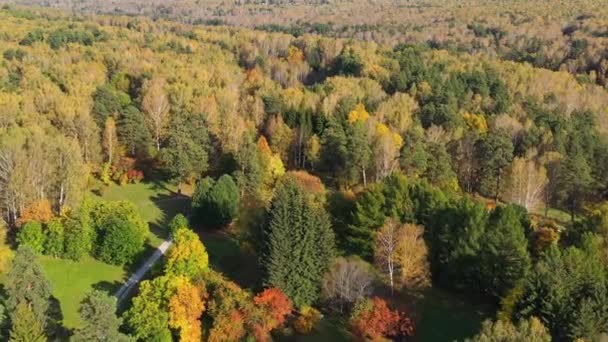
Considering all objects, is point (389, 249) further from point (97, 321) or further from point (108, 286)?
point (108, 286)

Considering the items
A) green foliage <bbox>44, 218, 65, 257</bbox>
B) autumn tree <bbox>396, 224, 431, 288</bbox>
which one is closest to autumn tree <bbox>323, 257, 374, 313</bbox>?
autumn tree <bbox>396, 224, 431, 288</bbox>

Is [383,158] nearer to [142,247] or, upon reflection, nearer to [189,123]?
[189,123]

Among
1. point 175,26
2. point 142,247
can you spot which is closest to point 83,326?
point 142,247

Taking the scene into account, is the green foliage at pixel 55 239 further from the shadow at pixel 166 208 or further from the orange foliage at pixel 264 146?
the orange foliage at pixel 264 146

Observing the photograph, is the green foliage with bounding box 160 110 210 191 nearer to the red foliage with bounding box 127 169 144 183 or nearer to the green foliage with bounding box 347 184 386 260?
the red foliage with bounding box 127 169 144 183

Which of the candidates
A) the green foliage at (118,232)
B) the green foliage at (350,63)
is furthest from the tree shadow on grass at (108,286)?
the green foliage at (350,63)
